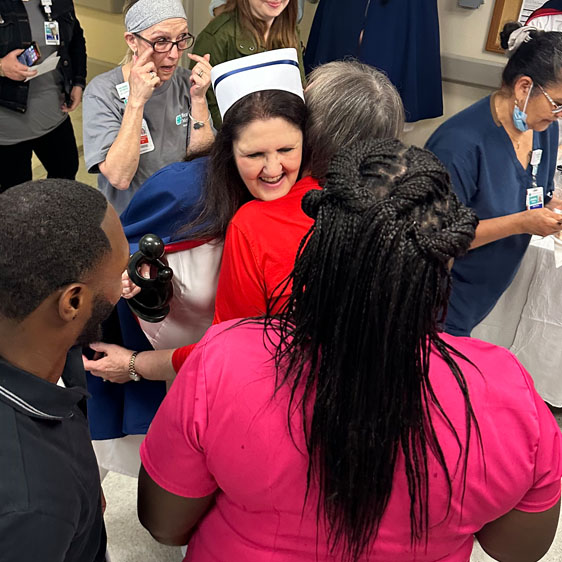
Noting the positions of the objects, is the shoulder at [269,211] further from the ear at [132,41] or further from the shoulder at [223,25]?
the shoulder at [223,25]

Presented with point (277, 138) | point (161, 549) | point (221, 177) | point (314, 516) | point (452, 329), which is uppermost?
point (277, 138)

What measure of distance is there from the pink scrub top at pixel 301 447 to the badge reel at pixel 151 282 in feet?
1.42

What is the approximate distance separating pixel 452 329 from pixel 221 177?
121 cm

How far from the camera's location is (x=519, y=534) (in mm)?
941

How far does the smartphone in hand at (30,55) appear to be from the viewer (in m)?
2.68

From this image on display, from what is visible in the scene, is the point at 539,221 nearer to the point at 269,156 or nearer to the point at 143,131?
the point at 269,156

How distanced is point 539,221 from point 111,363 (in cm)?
138

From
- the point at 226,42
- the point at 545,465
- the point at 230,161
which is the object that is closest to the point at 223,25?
the point at 226,42

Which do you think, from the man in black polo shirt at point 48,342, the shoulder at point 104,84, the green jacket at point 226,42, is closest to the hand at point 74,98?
the green jacket at point 226,42

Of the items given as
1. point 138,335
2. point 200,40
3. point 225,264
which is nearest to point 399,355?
point 225,264

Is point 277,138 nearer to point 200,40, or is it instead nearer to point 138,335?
point 138,335

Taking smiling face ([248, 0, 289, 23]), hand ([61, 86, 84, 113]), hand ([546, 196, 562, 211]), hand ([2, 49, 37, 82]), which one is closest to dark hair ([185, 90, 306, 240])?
hand ([546, 196, 562, 211])

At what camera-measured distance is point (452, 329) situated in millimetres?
2225

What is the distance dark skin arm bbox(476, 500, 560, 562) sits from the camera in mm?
922
